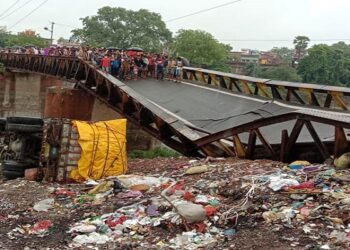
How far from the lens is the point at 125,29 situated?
87.4 meters

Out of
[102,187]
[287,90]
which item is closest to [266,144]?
[102,187]

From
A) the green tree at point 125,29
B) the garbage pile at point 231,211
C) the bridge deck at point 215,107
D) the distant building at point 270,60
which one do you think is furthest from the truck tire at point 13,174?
the distant building at point 270,60

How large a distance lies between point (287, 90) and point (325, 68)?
4831cm

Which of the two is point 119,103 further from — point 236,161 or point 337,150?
point 337,150

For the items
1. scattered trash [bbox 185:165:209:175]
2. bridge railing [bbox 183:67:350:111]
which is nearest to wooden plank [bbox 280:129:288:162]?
scattered trash [bbox 185:165:209:175]

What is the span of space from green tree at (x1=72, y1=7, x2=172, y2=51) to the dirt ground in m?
79.5

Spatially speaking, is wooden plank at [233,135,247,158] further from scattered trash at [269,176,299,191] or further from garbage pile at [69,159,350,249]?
scattered trash at [269,176,299,191]

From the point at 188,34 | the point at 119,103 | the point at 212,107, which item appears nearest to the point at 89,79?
the point at 119,103

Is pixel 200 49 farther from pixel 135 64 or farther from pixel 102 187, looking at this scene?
pixel 102 187

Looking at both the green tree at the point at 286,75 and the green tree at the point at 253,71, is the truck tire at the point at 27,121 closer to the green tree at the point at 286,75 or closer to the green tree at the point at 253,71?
the green tree at the point at 286,75

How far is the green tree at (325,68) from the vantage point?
6022cm

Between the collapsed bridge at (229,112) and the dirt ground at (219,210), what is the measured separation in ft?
2.91

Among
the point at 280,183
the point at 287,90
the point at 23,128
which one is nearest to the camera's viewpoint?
the point at 280,183

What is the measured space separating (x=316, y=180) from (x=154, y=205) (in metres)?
2.04
